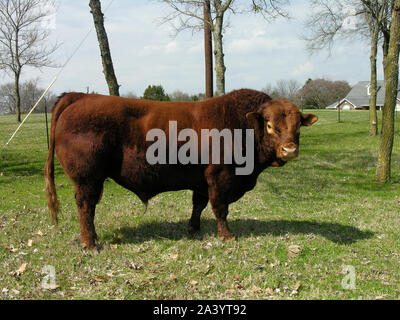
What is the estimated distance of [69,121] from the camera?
562 centimetres

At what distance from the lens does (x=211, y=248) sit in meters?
5.95

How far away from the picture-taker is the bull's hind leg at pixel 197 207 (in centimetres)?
663

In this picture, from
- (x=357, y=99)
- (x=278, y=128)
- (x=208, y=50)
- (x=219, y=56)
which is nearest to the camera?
(x=278, y=128)

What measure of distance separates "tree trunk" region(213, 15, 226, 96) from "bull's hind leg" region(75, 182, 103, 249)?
29.8ft

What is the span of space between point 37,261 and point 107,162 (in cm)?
168

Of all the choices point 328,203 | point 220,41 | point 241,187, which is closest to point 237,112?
point 241,187

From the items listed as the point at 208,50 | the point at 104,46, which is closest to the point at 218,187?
the point at 104,46

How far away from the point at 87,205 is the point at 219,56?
31.8 ft

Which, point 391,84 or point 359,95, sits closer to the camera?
point 391,84

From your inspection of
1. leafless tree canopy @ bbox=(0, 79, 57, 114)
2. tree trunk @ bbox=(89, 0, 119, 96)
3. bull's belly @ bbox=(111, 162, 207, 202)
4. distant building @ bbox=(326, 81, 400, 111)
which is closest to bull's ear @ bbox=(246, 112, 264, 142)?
bull's belly @ bbox=(111, 162, 207, 202)

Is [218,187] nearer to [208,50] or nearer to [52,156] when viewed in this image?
[52,156]

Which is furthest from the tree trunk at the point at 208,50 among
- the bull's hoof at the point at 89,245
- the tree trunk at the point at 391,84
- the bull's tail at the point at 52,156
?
the bull's hoof at the point at 89,245

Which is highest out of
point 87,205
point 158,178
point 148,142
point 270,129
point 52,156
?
point 270,129

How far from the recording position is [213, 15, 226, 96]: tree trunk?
46.2 feet
